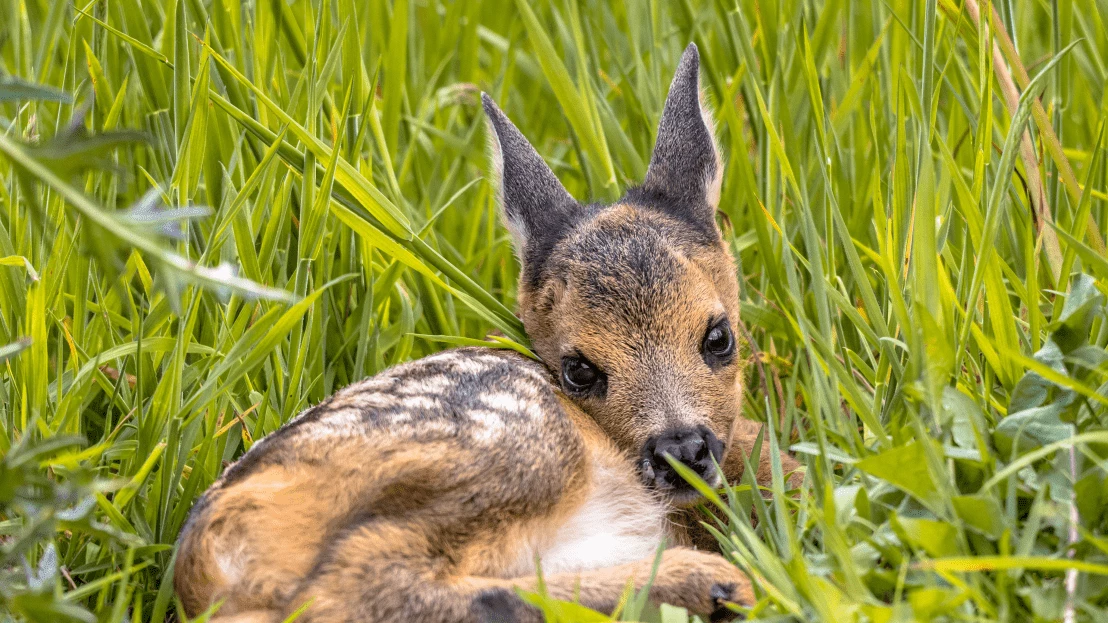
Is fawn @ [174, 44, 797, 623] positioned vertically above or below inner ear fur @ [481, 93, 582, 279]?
below

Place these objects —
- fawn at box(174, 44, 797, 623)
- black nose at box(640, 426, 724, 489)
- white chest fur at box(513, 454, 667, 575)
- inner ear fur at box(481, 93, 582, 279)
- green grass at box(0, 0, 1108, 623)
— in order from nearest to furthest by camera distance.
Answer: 1. green grass at box(0, 0, 1108, 623)
2. fawn at box(174, 44, 797, 623)
3. white chest fur at box(513, 454, 667, 575)
4. black nose at box(640, 426, 724, 489)
5. inner ear fur at box(481, 93, 582, 279)

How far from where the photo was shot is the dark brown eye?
4.06 meters

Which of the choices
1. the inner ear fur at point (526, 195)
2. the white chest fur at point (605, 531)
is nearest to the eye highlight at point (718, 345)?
the white chest fur at point (605, 531)

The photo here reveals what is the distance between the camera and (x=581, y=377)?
13.5 ft

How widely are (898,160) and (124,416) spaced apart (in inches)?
106

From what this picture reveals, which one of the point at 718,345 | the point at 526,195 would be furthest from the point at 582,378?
the point at 526,195

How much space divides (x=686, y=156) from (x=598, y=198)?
764 mm

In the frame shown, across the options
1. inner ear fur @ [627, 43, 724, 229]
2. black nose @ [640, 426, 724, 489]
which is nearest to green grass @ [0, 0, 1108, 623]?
black nose @ [640, 426, 724, 489]

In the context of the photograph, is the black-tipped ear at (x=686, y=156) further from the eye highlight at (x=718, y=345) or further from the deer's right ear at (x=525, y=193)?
the eye highlight at (x=718, y=345)

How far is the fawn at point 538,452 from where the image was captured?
292cm

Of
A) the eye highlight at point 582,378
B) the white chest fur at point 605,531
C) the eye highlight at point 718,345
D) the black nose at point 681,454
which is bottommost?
the white chest fur at point 605,531

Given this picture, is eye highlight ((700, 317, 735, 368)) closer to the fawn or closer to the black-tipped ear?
the fawn

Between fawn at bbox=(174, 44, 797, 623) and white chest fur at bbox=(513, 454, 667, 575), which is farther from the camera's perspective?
white chest fur at bbox=(513, 454, 667, 575)

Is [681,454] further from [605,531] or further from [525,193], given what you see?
[525,193]
